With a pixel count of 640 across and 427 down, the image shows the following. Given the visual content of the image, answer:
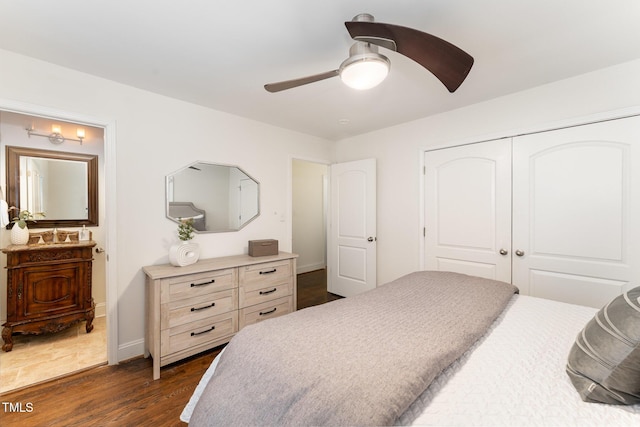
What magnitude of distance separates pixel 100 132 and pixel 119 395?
2706 millimetres

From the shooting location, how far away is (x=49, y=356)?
2.25m

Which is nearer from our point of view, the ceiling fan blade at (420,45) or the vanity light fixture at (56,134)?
the ceiling fan blade at (420,45)

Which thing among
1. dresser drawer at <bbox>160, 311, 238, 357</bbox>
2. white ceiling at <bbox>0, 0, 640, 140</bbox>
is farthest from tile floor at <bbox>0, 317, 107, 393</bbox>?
white ceiling at <bbox>0, 0, 640, 140</bbox>

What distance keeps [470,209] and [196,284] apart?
105 inches

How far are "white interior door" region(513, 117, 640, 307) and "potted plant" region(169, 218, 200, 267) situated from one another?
2.93m

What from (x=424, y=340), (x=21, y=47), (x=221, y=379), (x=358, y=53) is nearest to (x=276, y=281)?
(x=221, y=379)

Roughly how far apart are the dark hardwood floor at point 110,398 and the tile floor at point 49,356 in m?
0.12

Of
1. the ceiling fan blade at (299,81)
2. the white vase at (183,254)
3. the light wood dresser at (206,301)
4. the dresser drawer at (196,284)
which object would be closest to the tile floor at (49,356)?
the light wood dresser at (206,301)

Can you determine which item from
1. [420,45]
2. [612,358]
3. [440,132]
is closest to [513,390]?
[612,358]

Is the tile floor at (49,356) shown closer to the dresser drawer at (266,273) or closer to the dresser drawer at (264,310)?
the dresser drawer at (264,310)

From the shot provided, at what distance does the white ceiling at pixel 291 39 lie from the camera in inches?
54.6

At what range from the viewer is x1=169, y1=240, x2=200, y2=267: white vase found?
2.29 metres

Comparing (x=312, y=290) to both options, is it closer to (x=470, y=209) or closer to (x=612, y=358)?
→ (x=470, y=209)

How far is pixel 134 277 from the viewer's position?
2.30 meters
